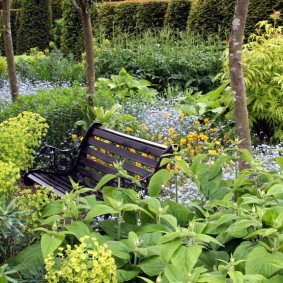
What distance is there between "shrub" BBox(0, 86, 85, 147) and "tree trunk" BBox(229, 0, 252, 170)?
2.75m

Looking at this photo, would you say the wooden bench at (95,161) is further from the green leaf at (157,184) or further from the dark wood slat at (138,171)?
the green leaf at (157,184)

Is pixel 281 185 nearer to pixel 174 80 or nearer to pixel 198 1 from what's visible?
pixel 174 80

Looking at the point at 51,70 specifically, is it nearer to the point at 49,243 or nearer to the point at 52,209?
the point at 52,209

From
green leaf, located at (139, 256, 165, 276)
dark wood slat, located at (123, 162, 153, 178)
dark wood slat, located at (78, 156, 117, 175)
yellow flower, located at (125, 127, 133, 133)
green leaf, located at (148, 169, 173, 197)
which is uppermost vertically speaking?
green leaf, located at (148, 169, 173, 197)

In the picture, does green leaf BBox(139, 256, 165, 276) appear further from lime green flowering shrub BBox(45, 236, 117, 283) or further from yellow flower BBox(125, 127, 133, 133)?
yellow flower BBox(125, 127, 133, 133)

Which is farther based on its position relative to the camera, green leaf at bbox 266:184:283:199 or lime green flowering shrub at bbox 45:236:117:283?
green leaf at bbox 266:184:283:199

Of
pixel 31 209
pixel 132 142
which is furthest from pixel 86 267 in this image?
pixel 132 142

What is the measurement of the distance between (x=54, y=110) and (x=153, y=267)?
A: 423cm

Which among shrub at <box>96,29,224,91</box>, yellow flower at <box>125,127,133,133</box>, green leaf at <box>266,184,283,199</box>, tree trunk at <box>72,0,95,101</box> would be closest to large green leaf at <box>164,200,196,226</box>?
green leaf at <box>266,184,283,199</box>

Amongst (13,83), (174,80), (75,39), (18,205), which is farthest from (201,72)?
(18,205)

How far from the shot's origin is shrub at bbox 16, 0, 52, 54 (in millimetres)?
15992

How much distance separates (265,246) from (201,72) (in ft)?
25.3

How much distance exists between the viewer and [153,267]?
2.24 metres

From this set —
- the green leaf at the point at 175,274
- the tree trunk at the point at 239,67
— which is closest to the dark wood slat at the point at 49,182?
the tree trunk at the point at 239,67
